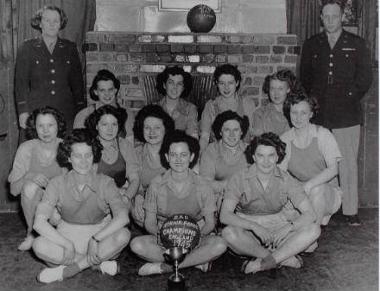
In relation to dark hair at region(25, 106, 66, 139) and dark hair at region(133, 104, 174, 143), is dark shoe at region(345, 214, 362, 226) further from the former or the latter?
dark hair at region(25, 106, 66, 139)

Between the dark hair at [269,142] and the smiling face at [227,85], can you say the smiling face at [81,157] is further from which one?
the smiling face at [227,85]

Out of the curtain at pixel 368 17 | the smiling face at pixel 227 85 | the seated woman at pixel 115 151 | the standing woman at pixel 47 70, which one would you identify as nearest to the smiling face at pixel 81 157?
the seated woman at pixel 115 151

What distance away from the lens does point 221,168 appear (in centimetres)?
367

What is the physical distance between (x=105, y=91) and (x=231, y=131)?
3.52 feet

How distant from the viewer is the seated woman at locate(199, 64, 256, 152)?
415 centimetres

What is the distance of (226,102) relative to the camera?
4.20 metres

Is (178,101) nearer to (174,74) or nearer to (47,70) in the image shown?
(174,74)

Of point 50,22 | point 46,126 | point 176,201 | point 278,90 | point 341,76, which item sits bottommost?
point 176,201

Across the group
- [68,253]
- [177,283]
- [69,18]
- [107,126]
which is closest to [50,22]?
[69,18]

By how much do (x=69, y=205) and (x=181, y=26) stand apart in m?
2.24

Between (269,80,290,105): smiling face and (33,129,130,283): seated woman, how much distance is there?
59.5 inches

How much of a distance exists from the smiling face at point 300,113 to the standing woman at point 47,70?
1.75 m

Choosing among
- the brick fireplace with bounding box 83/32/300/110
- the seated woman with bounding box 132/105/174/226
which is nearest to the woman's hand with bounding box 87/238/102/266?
the seated woman with bounding box 132/105/174/226

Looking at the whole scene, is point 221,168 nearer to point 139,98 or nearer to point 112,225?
point 112,225
